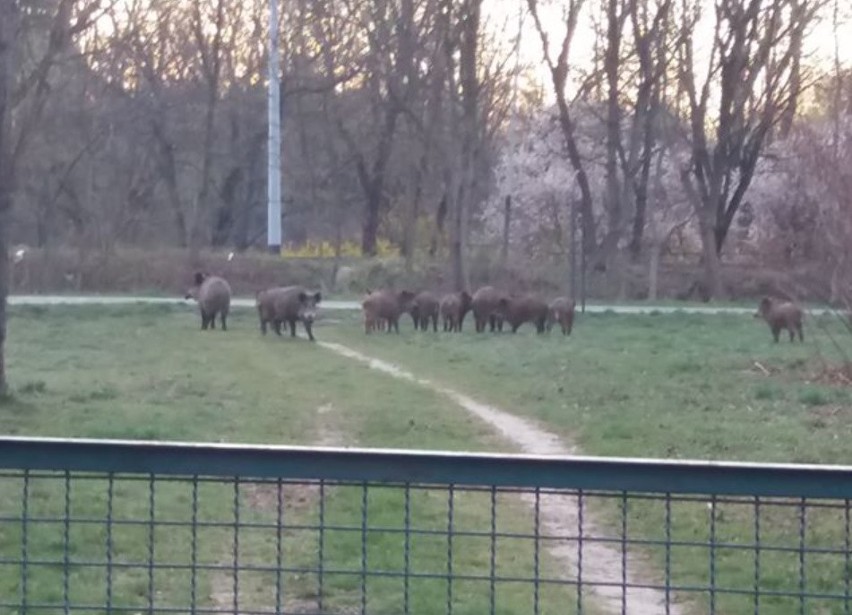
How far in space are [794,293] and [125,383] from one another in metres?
9.92

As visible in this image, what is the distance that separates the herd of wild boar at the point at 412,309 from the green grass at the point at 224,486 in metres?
1.03

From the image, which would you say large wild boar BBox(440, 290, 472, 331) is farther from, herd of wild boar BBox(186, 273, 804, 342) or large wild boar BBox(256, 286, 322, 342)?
large wild boar BBox(256, 286, 322, 342)

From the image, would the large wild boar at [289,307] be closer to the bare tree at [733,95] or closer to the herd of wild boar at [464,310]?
the herd of wild boar at [464,310]

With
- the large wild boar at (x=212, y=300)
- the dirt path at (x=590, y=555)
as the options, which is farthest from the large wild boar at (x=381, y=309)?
the dirt path at (x=590, y=555)

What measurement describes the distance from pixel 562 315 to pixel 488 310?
7.69 ft

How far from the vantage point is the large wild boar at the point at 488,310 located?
39.0 meters

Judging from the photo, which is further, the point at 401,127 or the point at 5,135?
the point at 401,127

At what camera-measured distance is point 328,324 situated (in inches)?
1626

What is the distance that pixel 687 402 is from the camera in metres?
20.9

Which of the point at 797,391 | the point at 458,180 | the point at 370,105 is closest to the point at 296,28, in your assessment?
the point at 370,105

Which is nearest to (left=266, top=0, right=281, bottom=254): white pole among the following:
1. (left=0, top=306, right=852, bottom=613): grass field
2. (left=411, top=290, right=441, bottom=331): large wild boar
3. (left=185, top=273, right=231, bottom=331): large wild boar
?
(left=0, top=306, right=852, bottom=613): grass field

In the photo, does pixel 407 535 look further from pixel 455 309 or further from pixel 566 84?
pixel 566 84

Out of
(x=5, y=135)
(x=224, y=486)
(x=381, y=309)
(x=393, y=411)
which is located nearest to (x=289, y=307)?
A: (x=381, y=309)

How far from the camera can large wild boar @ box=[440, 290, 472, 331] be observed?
39.4m
